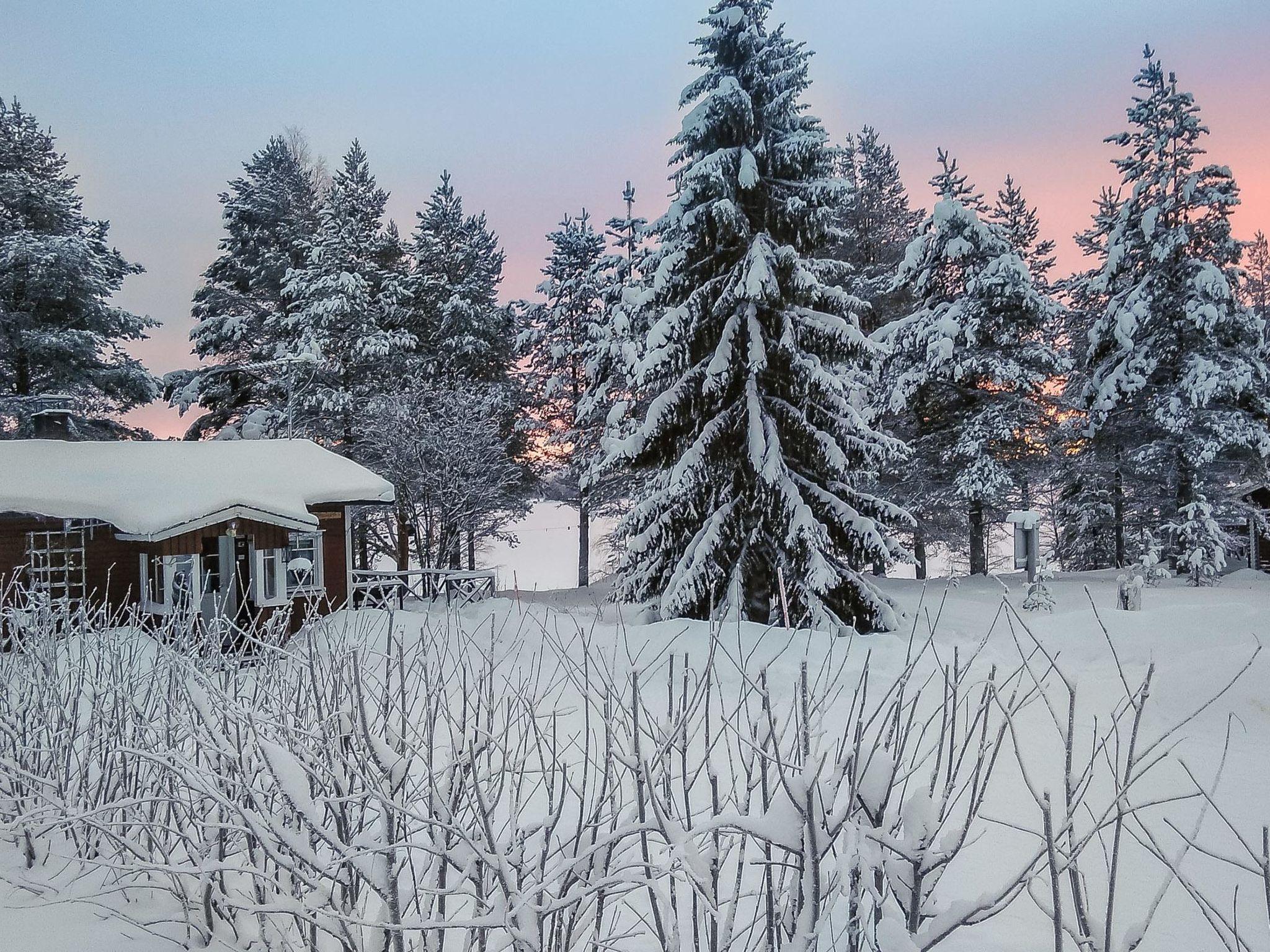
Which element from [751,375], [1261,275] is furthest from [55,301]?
[1261,275]

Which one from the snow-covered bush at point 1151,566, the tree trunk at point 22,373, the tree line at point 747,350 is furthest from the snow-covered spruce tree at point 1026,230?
the tree trunk at point 22,373

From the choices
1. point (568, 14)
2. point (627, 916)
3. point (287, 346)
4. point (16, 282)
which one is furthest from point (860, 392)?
point (16, 282)

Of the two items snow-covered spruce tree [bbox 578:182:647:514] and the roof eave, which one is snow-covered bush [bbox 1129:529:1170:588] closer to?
snow-covered spruce tree [bbox 578:182:647:514]

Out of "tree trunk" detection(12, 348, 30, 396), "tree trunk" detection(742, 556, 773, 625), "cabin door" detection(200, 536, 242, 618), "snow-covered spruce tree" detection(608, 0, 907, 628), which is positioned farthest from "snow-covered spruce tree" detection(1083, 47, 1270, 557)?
"tree trunk" detection(12, 348, 30, 396)

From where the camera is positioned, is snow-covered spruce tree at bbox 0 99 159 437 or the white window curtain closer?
the white window curtain

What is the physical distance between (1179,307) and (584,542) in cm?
1672

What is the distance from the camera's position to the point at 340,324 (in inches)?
877

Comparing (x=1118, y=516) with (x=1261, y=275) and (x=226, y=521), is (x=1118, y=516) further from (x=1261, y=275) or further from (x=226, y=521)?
(x=226, y=521)

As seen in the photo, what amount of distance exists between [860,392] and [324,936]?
1080 cm

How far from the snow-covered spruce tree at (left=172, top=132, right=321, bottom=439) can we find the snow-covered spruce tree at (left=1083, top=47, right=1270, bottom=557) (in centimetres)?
2179

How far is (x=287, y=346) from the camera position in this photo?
22656 mm

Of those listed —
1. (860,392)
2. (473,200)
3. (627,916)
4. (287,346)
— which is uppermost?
(473,200)

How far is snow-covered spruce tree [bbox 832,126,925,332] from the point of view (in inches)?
912

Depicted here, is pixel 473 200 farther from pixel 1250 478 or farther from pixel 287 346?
pixel 1250 478
